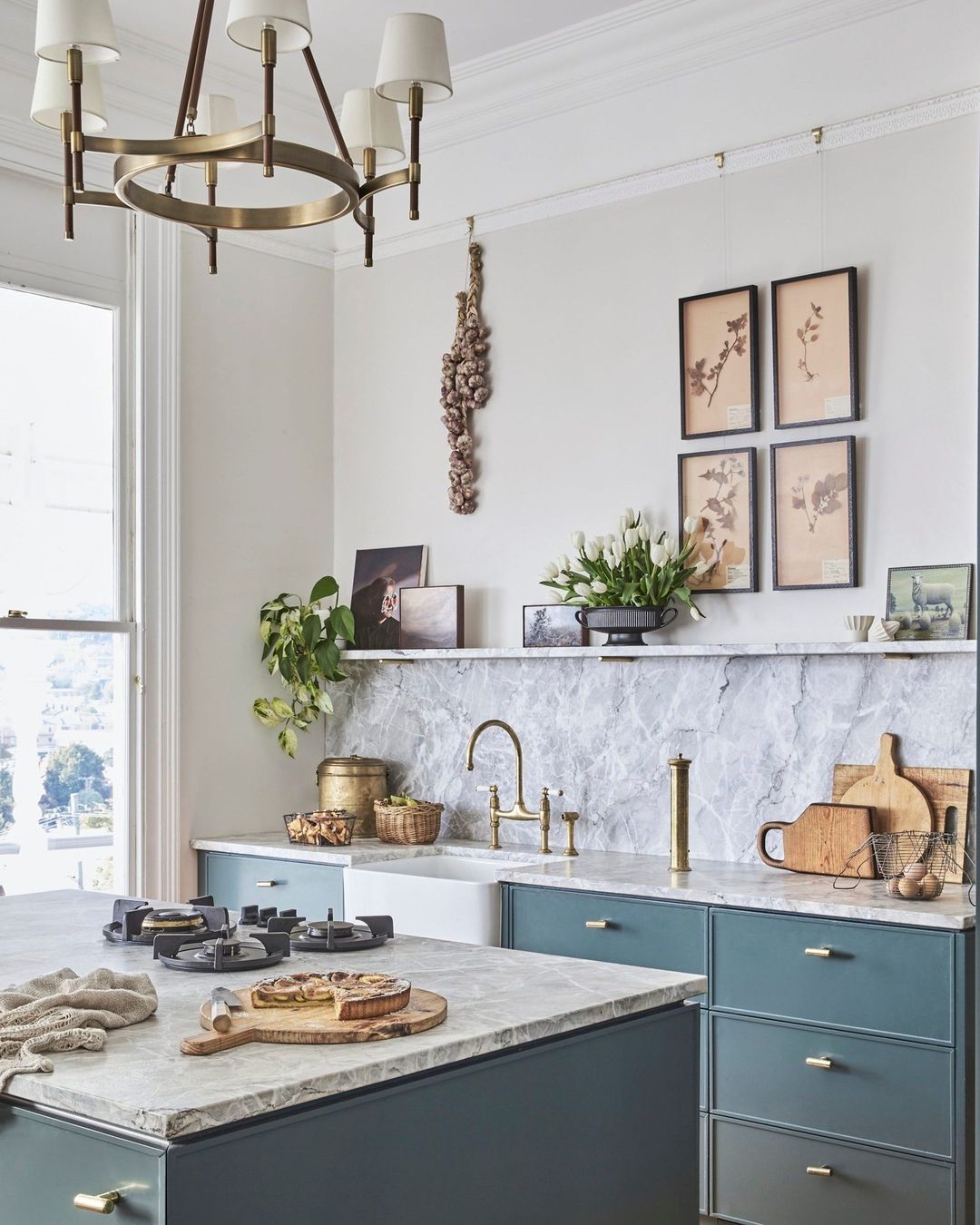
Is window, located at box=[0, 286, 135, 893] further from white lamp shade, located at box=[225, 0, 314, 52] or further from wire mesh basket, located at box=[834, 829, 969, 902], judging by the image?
wire mesh basket, located at box=[834, 829, 969, 902]

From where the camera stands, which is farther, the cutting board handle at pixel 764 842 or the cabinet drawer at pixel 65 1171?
the cutting board handle at pixel 764 842

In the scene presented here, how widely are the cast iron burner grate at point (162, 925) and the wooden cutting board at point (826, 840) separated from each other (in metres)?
1.68

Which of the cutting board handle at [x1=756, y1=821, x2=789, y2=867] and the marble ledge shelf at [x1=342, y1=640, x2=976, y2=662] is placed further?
the cutting board handle at [x1=756, y1=821, x2=789, y2=867]

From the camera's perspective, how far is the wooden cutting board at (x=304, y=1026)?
5.98 feet

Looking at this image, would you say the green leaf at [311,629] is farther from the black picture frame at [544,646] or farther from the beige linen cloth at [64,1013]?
the beige linen cloth at [64,1013]

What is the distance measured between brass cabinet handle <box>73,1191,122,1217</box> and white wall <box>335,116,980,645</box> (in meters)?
2.71

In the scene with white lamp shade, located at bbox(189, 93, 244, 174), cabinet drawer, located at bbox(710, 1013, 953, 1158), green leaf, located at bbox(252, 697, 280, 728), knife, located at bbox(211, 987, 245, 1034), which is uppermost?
white lamp shade, located at bbox(189, 93, 244, 174)

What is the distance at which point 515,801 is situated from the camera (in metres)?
4.52

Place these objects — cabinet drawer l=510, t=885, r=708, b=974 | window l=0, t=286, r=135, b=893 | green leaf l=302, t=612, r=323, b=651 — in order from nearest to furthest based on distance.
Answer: cabinet drawer l=510, t=885, r=708, b=974 → window l=0, t=286, r=135, b=893 → green leaf l=302, t=612, r=323, b=651

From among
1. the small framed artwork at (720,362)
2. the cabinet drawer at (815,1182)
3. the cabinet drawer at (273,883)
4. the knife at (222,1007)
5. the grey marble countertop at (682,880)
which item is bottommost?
the cabinet drawer at (815,1182)

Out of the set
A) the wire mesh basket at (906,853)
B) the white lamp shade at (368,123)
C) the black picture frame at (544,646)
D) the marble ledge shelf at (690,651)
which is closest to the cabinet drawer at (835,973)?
the wire mesh basket at (906,853)

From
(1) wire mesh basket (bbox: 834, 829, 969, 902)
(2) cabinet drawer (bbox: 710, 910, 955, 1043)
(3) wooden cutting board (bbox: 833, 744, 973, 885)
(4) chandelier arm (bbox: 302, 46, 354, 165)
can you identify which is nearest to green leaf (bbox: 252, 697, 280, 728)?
(2) cabinet drawer (bbox: 710, 910, 955, 1043)

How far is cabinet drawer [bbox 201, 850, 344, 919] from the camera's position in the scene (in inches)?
169

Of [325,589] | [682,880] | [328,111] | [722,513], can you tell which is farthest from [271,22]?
[325,589]
